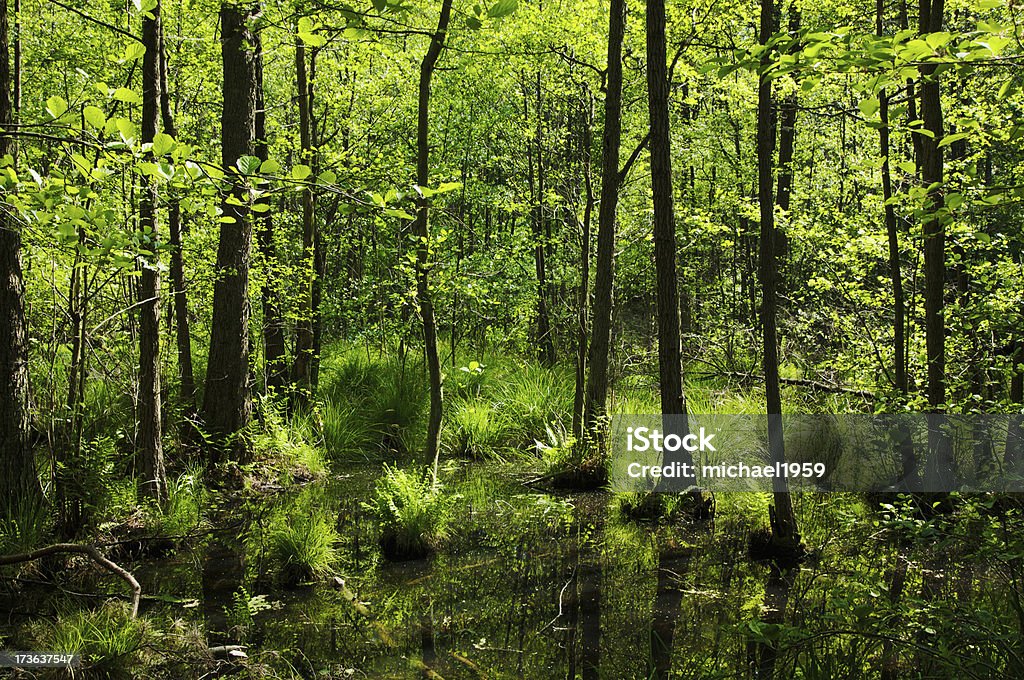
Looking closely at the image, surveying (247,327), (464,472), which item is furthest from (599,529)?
(247,327)

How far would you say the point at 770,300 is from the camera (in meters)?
6.26

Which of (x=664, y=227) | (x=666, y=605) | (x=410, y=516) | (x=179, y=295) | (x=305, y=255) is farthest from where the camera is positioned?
(x=305, y=255)

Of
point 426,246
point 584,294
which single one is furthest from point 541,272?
point 426,246

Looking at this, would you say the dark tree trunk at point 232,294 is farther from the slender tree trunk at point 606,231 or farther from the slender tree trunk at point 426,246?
the slender tree trunk at point 606,231

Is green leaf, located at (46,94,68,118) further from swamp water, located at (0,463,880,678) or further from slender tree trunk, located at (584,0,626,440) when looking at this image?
slender tree trunk, located at (584,0,626,440)

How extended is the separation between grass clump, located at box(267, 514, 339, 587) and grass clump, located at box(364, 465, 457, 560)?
1.82ft

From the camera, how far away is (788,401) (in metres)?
10.4

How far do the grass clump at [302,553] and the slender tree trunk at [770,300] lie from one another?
3.79 m

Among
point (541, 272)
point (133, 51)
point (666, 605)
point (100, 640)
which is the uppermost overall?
point (541, 272)

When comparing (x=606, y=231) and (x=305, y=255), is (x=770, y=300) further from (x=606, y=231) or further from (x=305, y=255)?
(x=305, y=255)

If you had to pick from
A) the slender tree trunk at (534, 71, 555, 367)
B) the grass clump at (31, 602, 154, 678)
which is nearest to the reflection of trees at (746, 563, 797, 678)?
the grass clump at (31, 602, 154, 678)

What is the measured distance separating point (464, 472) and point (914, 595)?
5698 millimetres

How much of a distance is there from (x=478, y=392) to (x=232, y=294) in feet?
13.5

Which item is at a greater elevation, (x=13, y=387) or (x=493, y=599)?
(x=13, y=387)
